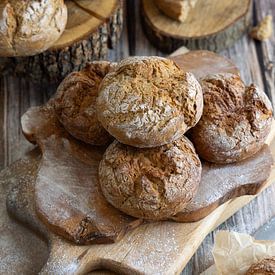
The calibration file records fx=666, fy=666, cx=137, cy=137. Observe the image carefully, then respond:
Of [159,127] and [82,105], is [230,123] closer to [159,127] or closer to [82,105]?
[159,127]

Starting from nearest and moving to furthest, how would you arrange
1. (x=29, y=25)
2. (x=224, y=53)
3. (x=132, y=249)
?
1. (x=132, y=249)
2. (x=29, y=25)
3. (x=224, y=53)

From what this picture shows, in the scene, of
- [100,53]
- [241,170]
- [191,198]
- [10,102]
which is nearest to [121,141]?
[191,198]

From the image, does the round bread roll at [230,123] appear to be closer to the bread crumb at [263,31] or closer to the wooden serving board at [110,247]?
the wooden serving board at [110,247]

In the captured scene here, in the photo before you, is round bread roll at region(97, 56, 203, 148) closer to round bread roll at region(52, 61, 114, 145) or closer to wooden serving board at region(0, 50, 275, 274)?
round bread roll at region(52, 61, 114, 145)

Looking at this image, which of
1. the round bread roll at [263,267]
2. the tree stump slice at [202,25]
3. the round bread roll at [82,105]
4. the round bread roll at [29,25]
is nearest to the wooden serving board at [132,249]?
the round bread roll at [263,267]

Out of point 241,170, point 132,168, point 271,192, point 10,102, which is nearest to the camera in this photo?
point 132,168

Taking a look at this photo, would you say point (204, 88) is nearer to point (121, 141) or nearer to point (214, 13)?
point (121, 141)

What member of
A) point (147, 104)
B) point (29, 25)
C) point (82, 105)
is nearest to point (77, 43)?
point (29, 25)
